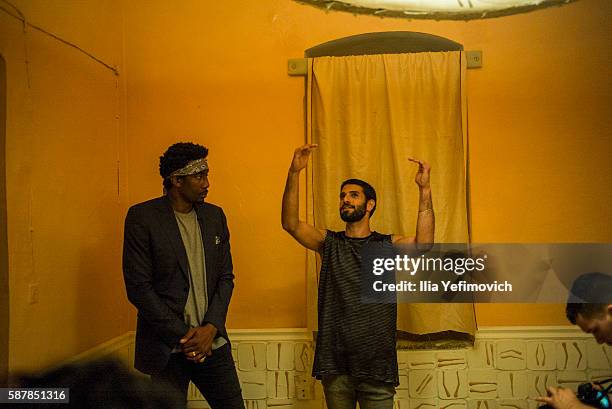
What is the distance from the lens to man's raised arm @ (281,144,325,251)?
1.30m

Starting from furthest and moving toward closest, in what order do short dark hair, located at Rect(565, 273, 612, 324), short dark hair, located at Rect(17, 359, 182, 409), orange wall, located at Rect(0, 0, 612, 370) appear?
1. orange wall, located at Rect(0, 0, 612, 370)
2. short dark hair, located at Rect(565, 273, 612, 324)
3. short dark hair, located at Rect(17, 359, 182, 409)

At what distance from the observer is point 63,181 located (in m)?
1.25

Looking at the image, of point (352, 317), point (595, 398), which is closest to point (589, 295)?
point (595, 398)

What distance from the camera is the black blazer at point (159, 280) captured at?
3.78 feet

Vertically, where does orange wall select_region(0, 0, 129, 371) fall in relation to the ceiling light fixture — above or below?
below

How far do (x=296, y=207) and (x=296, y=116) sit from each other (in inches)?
16.4

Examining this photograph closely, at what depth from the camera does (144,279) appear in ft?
3.80

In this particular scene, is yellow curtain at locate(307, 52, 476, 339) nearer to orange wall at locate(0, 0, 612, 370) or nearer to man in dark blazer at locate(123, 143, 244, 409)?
orange wall at locate(0, 0, 612, 370)

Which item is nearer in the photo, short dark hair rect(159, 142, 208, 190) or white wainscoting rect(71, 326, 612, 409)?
short dark hair rect(159, 142, 208, 190)

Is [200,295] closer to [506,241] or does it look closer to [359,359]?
[359,359]

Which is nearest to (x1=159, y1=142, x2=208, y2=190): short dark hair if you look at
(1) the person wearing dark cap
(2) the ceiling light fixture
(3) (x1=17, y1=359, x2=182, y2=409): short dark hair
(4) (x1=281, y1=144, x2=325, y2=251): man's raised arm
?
(4) (x1=281, y1=144, x2=325, y2=251): man's raised arm

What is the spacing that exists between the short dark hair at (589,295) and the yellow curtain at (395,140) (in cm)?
35

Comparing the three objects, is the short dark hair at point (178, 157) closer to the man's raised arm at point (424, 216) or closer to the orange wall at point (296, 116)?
the orange wall at point (296, 116)

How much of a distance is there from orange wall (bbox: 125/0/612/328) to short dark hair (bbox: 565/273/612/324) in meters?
0.21
